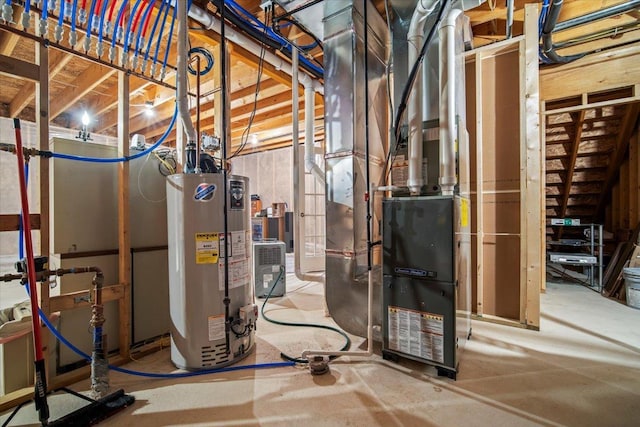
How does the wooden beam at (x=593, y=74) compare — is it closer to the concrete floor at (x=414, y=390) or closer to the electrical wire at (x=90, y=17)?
the concrete floor at (x=414, y=390)

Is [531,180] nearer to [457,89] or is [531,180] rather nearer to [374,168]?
[457,89]

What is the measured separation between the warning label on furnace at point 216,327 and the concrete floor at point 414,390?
0.77 ft

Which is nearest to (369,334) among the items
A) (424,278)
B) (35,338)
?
(424,278)

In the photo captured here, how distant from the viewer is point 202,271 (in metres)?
1.78

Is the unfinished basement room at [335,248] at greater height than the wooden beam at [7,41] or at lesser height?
lesser

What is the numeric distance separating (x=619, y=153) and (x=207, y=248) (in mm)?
5381

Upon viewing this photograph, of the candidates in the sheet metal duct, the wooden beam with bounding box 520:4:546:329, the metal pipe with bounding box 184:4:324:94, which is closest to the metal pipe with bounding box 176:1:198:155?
the metal pipe with bounding box 184:4:324:94

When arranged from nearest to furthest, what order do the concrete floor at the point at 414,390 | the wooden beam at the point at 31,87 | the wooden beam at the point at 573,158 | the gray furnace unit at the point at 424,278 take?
1. the concrete floor at the point at 414,390
2. the gray furnace unit at the point at 424,278
3. the wooden beam at the point at 31,87
4. the wooden beam at the point at 573,158

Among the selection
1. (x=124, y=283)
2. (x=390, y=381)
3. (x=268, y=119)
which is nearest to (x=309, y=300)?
(x=390, y=381)

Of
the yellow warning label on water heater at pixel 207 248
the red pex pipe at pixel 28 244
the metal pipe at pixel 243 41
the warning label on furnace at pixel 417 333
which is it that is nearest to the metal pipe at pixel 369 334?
the warning label on furnace at pixel 417 333

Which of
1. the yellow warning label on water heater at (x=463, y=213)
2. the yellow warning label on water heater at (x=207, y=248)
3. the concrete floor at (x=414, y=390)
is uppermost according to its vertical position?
the yellow warning label on water heater at (x=463, y=213)

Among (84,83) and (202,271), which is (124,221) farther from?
(84,83)

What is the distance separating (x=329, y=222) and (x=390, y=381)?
111 cm

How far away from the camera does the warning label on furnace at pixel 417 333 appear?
1.70 m
